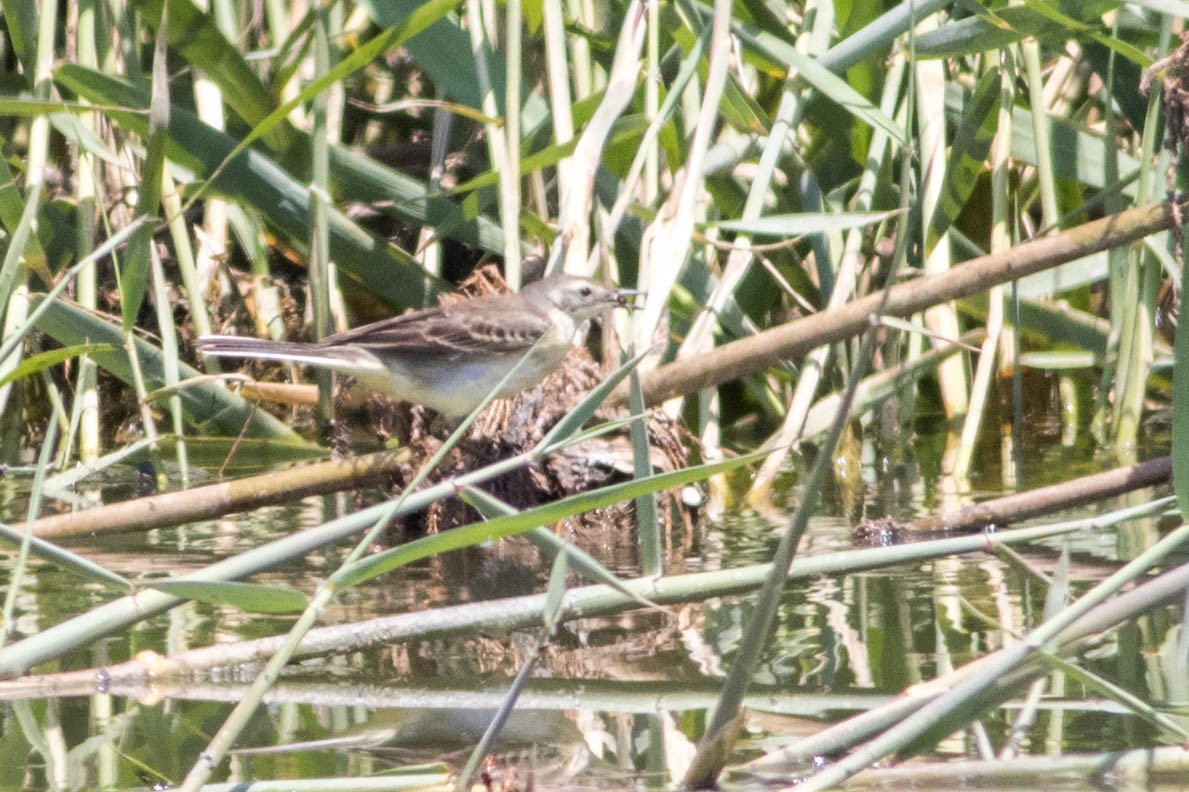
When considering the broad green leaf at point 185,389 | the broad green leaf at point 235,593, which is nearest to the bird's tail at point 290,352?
the broad green leaf at point 185,389

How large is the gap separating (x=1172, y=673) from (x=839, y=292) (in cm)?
174

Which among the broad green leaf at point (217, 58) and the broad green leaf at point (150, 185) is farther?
the broad green leaf at point (217, 58)

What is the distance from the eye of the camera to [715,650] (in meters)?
3.02

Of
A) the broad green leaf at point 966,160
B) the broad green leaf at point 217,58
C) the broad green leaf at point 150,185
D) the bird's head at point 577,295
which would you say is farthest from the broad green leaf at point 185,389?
the broad green leaf at point 966,160

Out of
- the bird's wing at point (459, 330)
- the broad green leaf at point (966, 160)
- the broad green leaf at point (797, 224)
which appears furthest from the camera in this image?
the bird's wing at point (459, 330)

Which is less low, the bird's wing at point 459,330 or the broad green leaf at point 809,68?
the broad green leaf at point 809,68

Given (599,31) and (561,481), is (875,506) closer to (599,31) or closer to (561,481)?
(561,481)

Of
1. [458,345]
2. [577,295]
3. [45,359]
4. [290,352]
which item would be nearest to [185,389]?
Answer: [290,352]

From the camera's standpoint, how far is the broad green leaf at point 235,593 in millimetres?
1927

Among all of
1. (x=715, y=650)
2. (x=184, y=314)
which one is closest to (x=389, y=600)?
(x=715, y=650)

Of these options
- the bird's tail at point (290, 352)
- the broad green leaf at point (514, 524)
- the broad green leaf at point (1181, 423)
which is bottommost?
the broad green leaf at point (514, 524)

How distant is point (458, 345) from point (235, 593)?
265 centimetres

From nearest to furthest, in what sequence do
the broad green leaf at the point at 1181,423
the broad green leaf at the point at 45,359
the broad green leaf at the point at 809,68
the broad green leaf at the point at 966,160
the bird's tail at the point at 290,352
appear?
the broad green leaf at the point at 1181,423 → the broad green leaf at the point at 45,359 → the broad green leaf at the point at 809,68 → the bird's tail at the point at 290,352 → the broad green leaf at the point at 966,160

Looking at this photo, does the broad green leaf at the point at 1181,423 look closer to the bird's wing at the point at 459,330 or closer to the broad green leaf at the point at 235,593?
the broad green leaf at the point at 235,593
